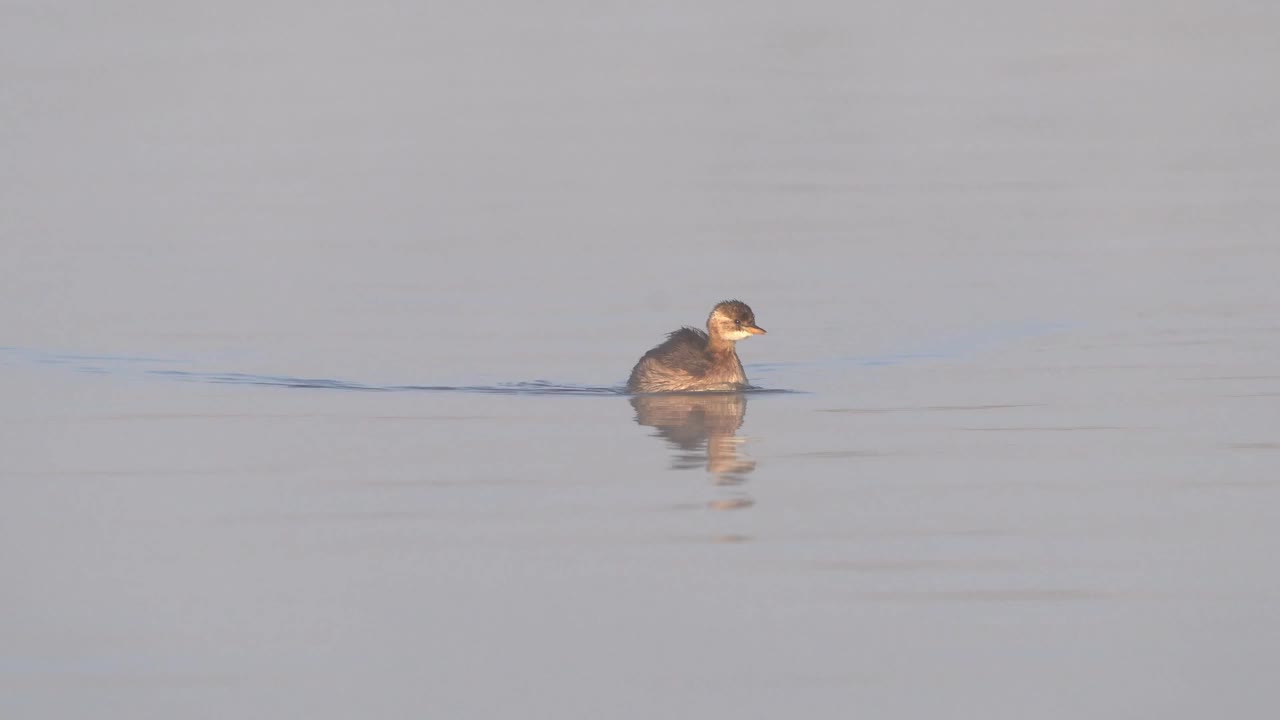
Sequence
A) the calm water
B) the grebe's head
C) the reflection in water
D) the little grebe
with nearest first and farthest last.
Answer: the calm water, the reflection in water, the little grebe, the grebe's head

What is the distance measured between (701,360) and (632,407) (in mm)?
1360

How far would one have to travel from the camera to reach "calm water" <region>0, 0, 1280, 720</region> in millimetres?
8727

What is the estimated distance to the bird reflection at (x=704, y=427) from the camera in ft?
40.9

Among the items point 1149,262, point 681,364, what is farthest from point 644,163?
point 681,364

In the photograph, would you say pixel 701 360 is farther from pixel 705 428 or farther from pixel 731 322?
pixel 705 428

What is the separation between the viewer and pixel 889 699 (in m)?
8.19

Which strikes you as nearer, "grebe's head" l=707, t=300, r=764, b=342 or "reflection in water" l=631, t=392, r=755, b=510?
"reflection in water" l=631, t=392, r=755, b=510

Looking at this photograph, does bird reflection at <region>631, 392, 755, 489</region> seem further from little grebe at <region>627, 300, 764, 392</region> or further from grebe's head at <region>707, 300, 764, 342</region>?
grebe's head at <region>707, 300, 764, 342</region>

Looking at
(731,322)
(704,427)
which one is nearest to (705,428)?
(704,427)

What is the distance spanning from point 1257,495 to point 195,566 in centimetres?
520

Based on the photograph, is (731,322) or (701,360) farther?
(731,322)

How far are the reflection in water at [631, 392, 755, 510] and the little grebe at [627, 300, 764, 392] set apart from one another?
0.11 m

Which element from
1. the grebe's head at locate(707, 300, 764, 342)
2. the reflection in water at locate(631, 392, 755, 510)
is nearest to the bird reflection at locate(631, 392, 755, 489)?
the reflection in water at locate(631, 392, 755, 510)

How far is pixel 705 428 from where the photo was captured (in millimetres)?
14562
